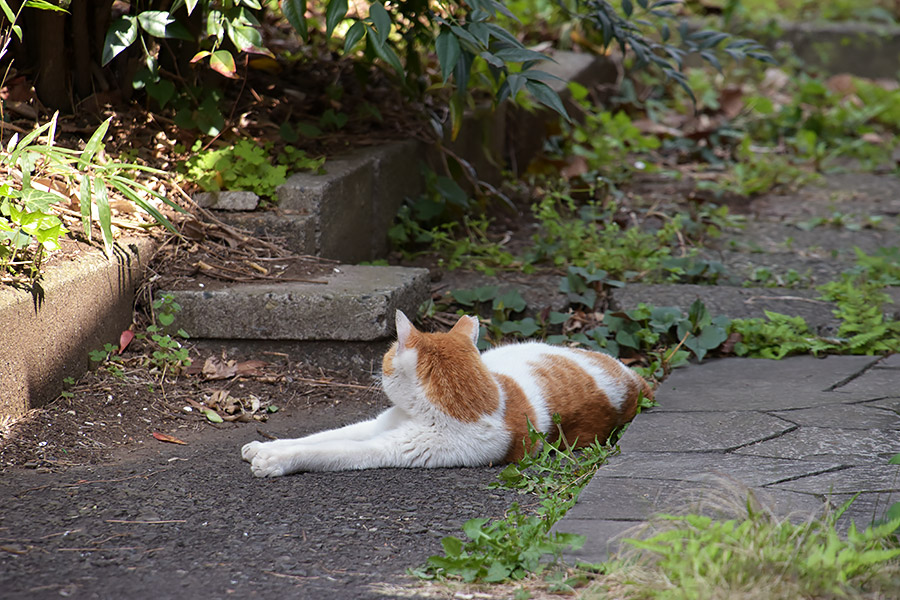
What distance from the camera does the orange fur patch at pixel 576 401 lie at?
2755mm

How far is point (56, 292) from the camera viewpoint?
9.06 feet

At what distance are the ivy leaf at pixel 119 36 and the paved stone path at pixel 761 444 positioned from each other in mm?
2174

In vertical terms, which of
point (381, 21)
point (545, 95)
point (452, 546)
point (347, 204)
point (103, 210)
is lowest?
point (452, 546)

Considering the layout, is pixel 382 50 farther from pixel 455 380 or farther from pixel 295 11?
pixel 455 380

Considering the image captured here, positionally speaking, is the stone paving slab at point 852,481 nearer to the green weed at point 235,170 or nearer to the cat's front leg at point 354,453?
the cat's front leg at point 354,453

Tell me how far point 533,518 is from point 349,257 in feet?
6.89

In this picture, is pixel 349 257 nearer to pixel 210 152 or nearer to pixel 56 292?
pixel 210 152

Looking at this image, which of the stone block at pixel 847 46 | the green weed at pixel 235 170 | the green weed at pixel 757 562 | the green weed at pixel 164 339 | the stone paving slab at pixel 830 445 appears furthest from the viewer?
the stone block at pixel 847 46

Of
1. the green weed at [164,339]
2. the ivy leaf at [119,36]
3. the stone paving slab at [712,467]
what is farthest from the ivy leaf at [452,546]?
the ivy leaf at [119,36]

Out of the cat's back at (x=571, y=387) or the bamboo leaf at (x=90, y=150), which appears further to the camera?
the bamboo leaf at (x=90, y=150)

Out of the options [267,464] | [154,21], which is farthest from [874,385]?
[154,21]

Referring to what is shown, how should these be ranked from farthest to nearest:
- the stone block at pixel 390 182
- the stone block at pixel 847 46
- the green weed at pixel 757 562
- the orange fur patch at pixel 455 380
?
the stone block at pixel 847 46
the stone block at pixel 390 182
the orange fur patch at pixel 455 380
the green weed at pixel 757 562

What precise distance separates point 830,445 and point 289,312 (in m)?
1.85

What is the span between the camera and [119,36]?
10.2 ft
